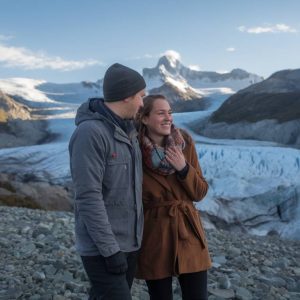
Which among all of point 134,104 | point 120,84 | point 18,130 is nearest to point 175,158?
point 134,104

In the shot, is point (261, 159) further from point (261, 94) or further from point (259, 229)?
point (261, 94)

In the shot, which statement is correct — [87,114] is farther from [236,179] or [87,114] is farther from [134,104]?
[236,179]

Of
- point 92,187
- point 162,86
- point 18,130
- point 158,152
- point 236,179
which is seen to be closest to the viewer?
point 92,187

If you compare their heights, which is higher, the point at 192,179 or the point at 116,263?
the point at 192,179

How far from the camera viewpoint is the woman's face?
10.8 ft

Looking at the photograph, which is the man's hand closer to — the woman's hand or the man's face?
the woman's hand

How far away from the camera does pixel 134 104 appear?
3055mm

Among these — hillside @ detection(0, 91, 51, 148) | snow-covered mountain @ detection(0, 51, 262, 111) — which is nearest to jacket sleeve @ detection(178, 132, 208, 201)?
hillside @ detection(0, 91, 51, 148)

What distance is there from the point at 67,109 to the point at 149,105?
85901mm

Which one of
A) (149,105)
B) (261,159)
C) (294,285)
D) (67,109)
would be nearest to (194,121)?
(261,159)

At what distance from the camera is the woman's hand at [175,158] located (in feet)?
10.3

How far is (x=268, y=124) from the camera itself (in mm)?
54188

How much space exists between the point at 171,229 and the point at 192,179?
328 mm

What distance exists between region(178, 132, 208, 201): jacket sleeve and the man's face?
43 cm
